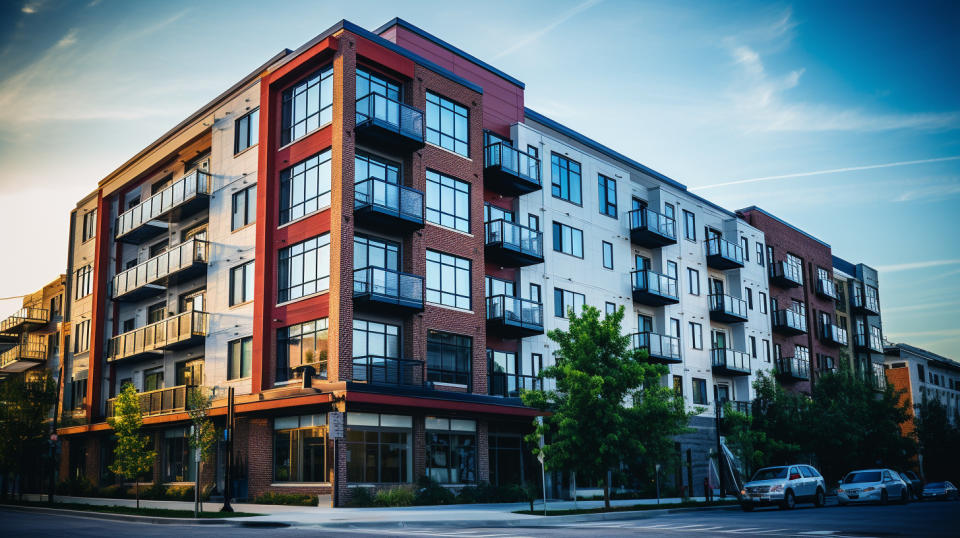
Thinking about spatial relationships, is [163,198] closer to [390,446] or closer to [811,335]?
[390,446]

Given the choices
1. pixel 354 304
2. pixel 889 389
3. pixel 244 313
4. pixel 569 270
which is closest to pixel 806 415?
pixel 889 389

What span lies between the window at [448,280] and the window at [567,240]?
701cm

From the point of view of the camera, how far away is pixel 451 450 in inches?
1288

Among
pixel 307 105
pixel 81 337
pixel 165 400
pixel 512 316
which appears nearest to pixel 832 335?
pixel 512 316

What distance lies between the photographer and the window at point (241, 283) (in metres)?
35.2

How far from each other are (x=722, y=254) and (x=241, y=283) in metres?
29.9

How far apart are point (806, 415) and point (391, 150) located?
1062 inches

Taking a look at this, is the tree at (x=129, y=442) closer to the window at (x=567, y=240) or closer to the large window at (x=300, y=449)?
the large window at (x=300, y=449)

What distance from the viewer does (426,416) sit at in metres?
31.8

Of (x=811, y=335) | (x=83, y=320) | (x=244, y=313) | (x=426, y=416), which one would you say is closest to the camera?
(x=426, y=416)

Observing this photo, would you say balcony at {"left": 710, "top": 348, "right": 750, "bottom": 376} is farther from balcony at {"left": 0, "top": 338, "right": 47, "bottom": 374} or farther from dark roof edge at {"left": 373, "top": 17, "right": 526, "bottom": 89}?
balcony at {"left": 0, "top": 338, "right": 47, "bottom": 374}

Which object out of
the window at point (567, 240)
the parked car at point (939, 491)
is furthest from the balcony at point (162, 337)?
the parked car at point (939, 491)

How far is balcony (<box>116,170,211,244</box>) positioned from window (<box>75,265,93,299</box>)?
4.79 meters

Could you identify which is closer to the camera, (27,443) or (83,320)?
(27,443)
